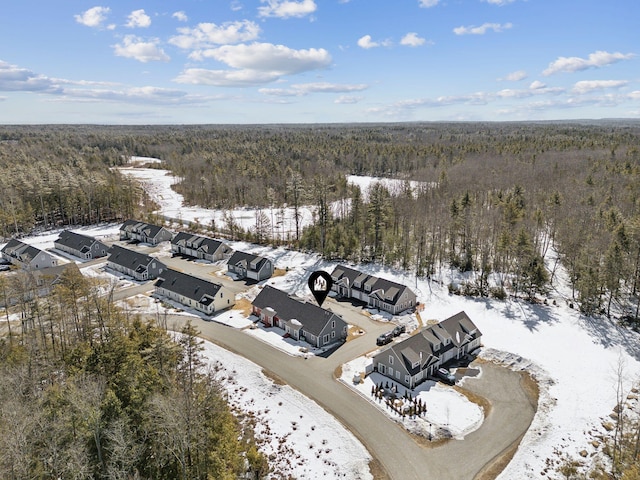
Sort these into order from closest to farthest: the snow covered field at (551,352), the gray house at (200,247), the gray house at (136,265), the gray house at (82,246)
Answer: the snow covered field at (551,352) < the gray house at (136,265) < the gray house at (200,247) < the gray house at (82,246)

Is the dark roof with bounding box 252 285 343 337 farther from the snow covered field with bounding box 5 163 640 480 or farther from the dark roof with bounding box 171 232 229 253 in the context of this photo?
the dark roof with bounding box 171 232 229 253

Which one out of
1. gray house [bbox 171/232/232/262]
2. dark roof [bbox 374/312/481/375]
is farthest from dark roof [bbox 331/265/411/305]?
gray house [bbox 171/232/232/262]

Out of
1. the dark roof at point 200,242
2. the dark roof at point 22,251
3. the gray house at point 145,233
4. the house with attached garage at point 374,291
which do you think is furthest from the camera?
the gray house at point 145,233

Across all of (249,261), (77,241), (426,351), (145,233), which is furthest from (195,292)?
(77,241)

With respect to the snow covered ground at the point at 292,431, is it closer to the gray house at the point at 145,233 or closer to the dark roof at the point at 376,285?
the dark roof at the point at 376,285

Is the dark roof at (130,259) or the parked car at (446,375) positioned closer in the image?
the parked car at (446,375)

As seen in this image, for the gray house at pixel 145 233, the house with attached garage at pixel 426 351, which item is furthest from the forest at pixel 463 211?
the house with attached garage at pixel 426 351

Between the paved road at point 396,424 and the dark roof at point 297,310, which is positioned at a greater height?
the dark roof at point 297,310
